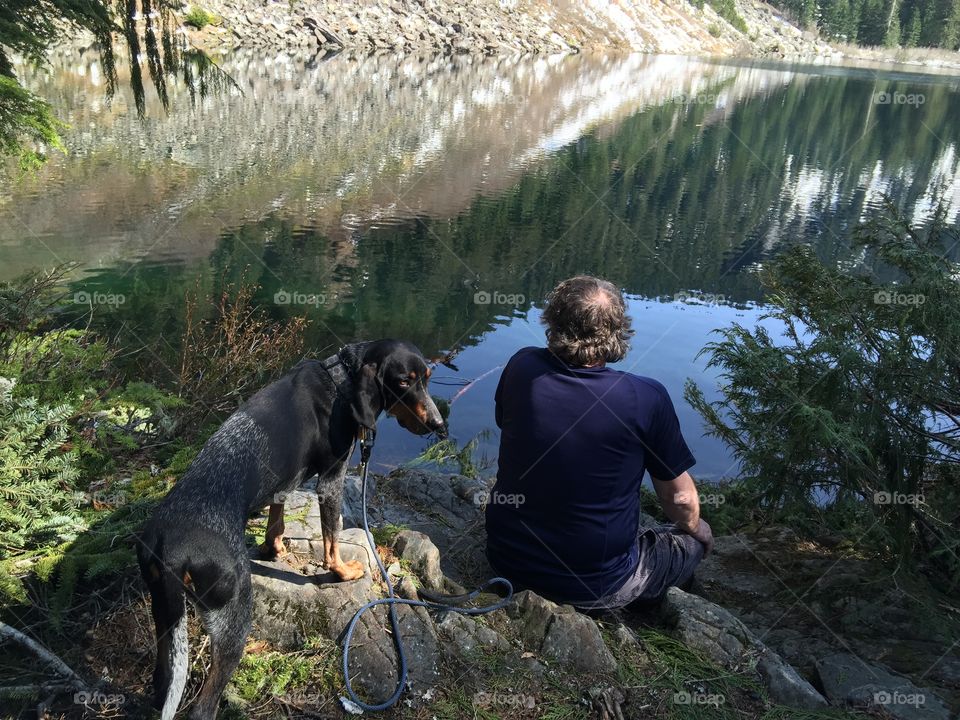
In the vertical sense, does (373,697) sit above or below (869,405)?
below

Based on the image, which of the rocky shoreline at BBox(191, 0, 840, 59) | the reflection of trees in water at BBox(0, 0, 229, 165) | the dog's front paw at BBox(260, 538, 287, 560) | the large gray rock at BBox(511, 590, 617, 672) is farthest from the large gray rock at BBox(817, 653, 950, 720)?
the rocky shoreline at BBox(191, 0, 840, 59)

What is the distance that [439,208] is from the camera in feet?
66.1

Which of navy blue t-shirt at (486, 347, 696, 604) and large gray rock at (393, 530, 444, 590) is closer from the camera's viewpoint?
navy blue t-shirt at (486, 347, 696, 604)

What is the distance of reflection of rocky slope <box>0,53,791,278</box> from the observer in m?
15.9

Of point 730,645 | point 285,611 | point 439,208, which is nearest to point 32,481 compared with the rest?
point 285,611

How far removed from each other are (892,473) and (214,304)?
978cm

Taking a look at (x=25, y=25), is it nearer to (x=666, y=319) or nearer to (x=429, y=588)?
(x=429, y=588)

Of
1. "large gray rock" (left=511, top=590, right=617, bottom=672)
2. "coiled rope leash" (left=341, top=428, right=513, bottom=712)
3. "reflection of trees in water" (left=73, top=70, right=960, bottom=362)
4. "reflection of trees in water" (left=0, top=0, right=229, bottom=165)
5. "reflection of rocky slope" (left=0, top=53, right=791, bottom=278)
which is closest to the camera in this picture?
"coiled rope leash" (left=341, top=428, right=513, bottom=712)

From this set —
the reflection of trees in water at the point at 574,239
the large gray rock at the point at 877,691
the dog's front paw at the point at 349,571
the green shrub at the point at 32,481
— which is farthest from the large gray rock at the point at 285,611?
the reflection of trees in water at the point at 574,239

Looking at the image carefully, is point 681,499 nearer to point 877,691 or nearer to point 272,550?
point 877,691

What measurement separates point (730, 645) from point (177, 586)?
9.43 ft

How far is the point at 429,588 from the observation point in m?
4.12

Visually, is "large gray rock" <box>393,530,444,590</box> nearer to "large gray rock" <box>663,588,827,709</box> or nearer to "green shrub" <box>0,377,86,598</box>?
"large gray rock" <box>663,588,827,709</box>

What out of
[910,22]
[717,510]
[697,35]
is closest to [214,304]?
[717,510]
